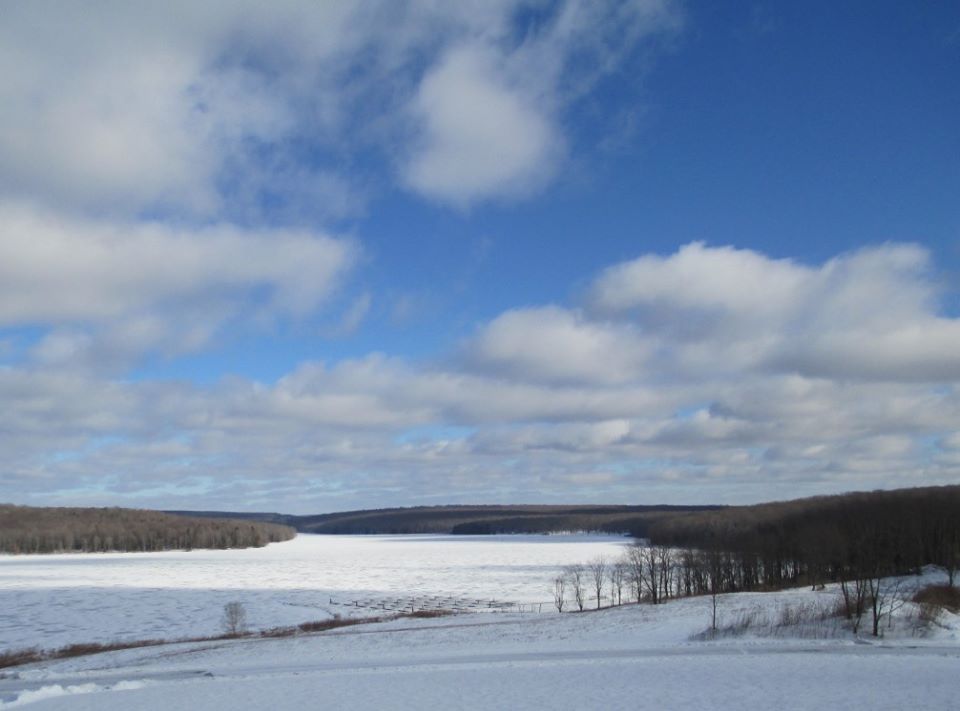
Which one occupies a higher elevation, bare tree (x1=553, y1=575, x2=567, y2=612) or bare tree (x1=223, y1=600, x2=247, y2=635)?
bare tree (x1=223, y1=600, x2=247, y2=635)

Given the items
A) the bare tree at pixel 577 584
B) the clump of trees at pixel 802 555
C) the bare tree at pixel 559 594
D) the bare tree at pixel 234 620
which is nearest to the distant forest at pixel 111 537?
the bare tree at pixel 577 584

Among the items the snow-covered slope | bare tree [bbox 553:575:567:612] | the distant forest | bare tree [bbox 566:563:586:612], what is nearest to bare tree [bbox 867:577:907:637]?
the snow-covered slope

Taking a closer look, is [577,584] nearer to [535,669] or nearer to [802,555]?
[802,555]

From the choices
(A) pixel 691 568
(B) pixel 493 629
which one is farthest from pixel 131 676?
(A) pixel 691 568

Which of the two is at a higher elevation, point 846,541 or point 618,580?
point 846,541

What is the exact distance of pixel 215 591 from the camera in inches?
2867

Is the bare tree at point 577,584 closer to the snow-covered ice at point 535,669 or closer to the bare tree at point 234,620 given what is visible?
the snow-covered ice at point 535,669

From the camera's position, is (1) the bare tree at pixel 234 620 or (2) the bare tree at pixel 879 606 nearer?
(2) the bare tree at pixel 879 606

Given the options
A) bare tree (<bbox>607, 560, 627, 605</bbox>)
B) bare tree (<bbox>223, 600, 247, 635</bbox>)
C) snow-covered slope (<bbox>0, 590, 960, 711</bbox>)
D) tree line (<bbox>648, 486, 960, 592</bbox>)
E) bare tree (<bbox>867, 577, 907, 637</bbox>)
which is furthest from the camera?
tree line (<bbox>648, 486, 960, 592</bbox>)

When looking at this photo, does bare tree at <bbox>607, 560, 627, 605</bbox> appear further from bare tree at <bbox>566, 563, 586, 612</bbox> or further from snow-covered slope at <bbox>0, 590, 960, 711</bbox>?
snow-covered slope at <bbox>0, 590, 960, 711</bbox>

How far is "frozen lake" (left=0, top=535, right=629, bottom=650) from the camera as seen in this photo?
5281 cm

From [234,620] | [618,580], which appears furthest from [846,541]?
[234,620]

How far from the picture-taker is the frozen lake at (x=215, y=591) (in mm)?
52812

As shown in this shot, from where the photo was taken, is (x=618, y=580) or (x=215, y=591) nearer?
(x=215, y=591)
